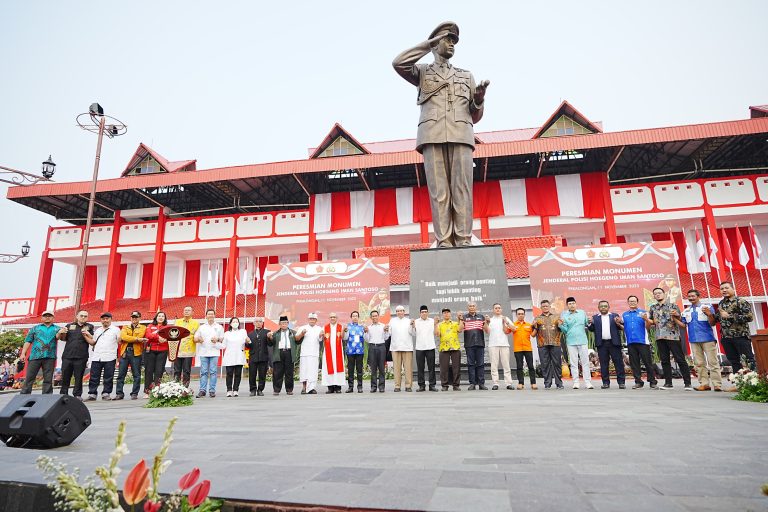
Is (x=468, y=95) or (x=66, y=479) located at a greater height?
(x=468, y=95)

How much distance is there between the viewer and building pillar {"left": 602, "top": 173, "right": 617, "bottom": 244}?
56.4 ft

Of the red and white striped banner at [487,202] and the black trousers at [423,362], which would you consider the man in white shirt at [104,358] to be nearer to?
the black trousers at [423,362]

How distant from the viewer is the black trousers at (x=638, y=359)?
617cm

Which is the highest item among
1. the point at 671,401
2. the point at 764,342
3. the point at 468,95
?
the point at 468,95

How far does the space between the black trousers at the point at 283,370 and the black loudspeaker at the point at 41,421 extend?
4403 millimetres

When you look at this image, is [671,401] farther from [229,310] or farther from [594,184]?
[229,310]

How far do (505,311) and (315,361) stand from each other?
3178 mm

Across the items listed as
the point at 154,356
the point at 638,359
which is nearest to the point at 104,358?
the point at 154,356

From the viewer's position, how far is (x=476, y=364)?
21.0ft

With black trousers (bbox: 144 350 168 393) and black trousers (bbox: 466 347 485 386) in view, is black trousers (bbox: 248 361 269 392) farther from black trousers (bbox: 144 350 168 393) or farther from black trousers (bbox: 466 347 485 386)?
black trousers (bbox: 466 347 485 386)

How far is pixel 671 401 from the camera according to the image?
4.29 meters

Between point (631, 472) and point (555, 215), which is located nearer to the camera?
point (631, 472)

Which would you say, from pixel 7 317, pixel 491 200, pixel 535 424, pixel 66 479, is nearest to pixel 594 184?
pixel 491 200

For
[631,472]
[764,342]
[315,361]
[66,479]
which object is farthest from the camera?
[315,361]
